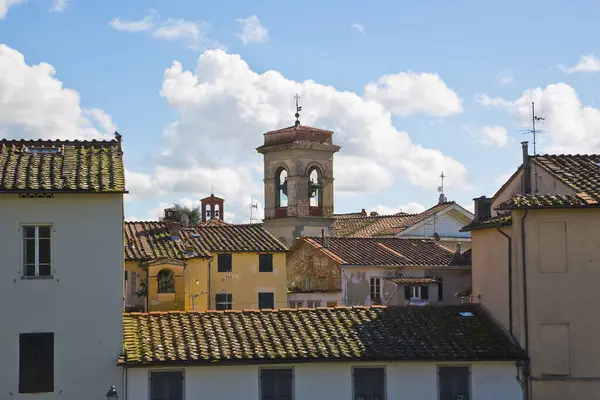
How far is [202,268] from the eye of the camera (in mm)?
50438

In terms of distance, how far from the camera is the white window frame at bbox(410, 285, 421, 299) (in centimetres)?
5028

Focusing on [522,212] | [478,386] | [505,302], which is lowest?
[478,386]

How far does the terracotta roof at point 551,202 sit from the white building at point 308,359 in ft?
11.1

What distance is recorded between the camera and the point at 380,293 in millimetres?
51031

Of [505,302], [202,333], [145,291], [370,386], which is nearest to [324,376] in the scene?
[370,386]

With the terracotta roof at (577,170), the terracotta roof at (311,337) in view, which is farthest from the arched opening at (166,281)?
the terracotta roof at (577,170)

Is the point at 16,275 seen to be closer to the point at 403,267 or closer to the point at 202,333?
the point at 202,333

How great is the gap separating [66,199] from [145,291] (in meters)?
22.7

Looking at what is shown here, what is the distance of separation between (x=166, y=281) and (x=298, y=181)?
49.0ft

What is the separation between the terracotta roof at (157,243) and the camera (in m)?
47.8

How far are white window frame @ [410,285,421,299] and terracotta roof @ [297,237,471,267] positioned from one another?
1589 millimetres

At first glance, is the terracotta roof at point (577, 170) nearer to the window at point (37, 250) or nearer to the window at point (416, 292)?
the window at point (37, 250)

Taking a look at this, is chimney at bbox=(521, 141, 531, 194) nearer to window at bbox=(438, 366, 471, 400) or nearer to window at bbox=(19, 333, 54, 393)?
window at bbox=(438, 366, 471, 400)

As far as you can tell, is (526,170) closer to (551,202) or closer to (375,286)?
(551,202)
